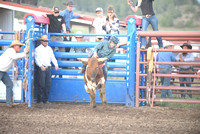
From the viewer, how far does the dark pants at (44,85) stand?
8299 millimetres

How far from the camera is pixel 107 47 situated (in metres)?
7.68

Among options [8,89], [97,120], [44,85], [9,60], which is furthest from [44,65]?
[97,120]

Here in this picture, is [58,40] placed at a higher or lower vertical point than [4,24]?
lower

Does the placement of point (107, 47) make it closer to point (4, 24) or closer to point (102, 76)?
point (102, 76)

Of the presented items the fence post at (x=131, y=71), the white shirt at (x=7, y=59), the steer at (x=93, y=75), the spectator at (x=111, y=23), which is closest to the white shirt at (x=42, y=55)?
the white shirt at (x=7, y=59)

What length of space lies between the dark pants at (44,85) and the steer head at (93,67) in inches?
57.4

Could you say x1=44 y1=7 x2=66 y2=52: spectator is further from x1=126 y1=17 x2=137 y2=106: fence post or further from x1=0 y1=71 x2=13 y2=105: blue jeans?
x1=126 y1=17 x2=137 y2=106: fence post

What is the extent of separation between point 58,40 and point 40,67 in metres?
1.29

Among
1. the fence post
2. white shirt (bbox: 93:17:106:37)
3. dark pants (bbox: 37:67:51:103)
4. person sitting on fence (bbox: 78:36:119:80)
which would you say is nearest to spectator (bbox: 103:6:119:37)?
white shirt (bbox: 93:17:106:37)

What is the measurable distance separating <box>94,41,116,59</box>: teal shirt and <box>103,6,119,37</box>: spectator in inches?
58.9

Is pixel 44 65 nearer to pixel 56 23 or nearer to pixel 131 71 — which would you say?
pixel 56 23

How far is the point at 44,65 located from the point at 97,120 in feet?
9.69

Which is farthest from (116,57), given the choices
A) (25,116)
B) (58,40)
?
(25,116)

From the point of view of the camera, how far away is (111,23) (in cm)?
905
